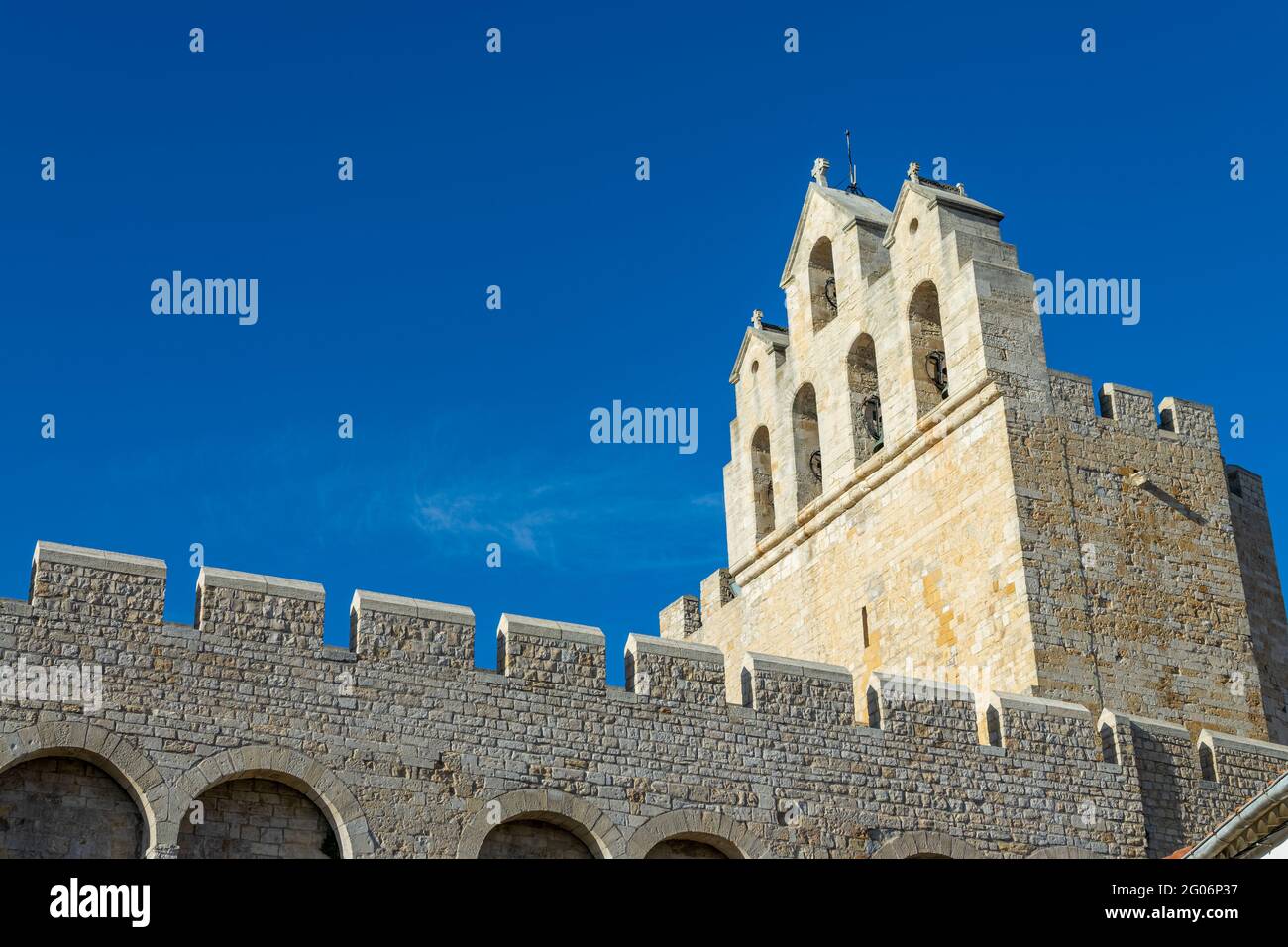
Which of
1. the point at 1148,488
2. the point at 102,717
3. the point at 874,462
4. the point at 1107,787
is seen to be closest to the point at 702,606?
the point at 874,462

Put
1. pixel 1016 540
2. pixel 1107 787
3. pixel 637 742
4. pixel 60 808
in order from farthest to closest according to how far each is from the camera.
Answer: pixel 1016 540 → pixel 1107 787 → pixel 637 742 → pixel 60 808

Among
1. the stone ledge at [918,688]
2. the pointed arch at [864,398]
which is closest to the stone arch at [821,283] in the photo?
the pointed arch at [864,398]

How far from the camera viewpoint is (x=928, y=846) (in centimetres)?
1772

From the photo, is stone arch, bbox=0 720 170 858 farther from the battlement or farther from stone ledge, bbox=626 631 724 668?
the battlement

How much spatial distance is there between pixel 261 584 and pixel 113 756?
200cm

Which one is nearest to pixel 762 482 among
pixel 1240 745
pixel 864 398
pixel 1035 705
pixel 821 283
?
pixel 864 398

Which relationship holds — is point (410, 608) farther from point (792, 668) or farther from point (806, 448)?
point (806, 448)

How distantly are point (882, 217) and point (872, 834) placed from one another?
11.1 meters

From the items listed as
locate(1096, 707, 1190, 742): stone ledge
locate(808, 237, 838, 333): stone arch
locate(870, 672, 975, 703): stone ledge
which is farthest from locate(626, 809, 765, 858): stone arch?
locate(808, 237, 838, 333): stone arch

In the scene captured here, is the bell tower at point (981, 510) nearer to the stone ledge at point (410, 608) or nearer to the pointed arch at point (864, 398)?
the pointed arch at point (864, 398)

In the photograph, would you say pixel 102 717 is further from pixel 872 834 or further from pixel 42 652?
pixel 872 834

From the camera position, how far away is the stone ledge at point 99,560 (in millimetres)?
15148
